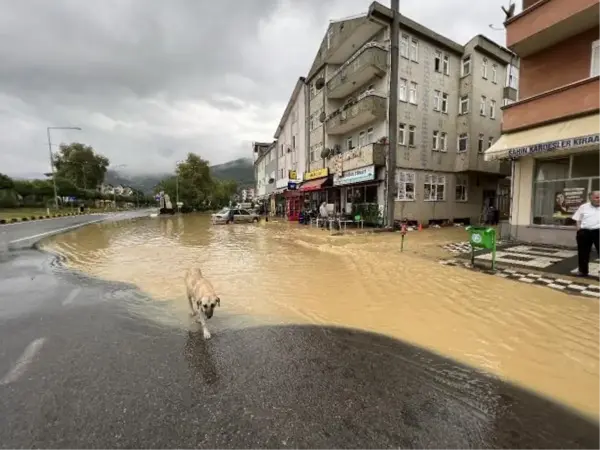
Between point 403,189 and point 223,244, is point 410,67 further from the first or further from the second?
point 223,244

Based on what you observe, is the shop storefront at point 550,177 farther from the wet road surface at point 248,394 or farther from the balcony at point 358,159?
the wet road surface at point 248,394

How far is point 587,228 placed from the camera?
7.03 metres

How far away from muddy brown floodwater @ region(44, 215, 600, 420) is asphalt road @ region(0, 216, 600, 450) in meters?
0.47

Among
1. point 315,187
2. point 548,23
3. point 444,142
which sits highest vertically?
point 548,23

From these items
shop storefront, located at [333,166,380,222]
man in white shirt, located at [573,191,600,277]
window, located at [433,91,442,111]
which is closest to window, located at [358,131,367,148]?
shop storefront, located at [333,166,380,222]

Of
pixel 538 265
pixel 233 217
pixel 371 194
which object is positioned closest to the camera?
pixel 538 265

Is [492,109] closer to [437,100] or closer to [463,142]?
[463,142]

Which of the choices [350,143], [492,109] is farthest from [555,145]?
[492,109]

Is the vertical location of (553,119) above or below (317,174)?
above

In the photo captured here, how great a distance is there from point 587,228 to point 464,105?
1942 centimetres

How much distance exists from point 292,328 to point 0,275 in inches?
322

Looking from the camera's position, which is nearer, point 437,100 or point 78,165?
point 437,100

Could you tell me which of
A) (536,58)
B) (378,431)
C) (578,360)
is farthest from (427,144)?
(378,431)

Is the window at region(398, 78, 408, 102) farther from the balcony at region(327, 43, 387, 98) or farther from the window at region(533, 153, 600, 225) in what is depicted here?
the window at region(533, 153, 600, 225)
